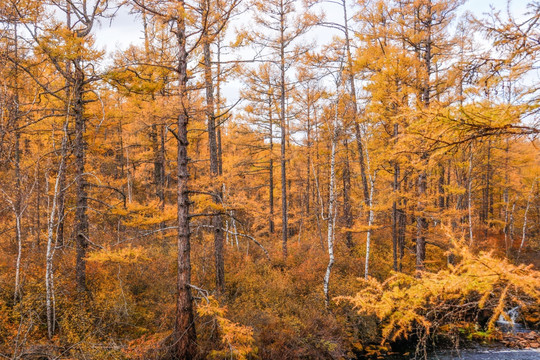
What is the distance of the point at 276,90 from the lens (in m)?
16.7

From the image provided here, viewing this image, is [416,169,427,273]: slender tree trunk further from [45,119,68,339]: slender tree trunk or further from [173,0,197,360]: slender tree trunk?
[45,119,68,339]: slender tree trunk

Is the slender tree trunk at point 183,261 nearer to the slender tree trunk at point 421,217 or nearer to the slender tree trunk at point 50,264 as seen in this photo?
the slender tree trunk at point 50,264

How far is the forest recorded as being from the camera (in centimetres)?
379

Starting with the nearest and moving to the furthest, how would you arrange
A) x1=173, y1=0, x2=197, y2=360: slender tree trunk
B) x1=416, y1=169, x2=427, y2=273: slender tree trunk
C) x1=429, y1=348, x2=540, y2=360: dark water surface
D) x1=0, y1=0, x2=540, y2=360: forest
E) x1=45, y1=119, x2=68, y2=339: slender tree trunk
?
1. x1=0, y1=0, x2=540, y2=360: forest
2. x1=173, y1=0, x2=197, y2=360: slender tree trunk
3. x1=45, y1=119, x2=68, y2=339: slender tree trunk
4. x1=429, y1=348, x2=540, y2=360: dark water surface
5. x1=416, y1=169, x2=427, y2=273: slender tree trunk

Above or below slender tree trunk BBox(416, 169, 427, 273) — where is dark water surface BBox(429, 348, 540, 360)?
below

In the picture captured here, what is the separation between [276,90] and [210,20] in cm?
962

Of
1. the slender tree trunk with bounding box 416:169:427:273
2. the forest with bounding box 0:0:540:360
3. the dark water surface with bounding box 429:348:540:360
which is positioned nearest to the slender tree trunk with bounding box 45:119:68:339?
the forest with bounding box 0:0:540:360

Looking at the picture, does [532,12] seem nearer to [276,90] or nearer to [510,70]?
[510,70]

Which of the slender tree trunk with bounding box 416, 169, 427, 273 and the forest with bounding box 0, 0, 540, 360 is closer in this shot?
the forest with bounding box 0, 0, 540, 360

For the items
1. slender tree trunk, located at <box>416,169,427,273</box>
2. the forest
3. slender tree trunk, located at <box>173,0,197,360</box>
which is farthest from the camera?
slender tree trunk, located at <box>416,169,427,273</box>

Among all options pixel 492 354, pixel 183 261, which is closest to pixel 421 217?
pixel 492 354

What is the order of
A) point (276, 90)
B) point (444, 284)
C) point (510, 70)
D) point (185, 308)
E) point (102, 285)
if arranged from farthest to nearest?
1. point (276, 90)
2. point (102, 285)
3. point (185, 308)
4. point (510, 70)
5. point (444, 284)

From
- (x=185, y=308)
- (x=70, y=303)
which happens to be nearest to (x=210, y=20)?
(x=185, y=308)

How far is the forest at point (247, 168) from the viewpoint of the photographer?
3787mm
